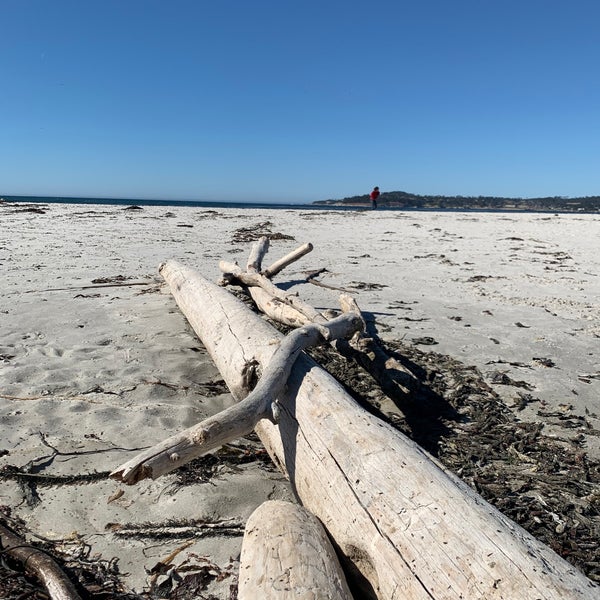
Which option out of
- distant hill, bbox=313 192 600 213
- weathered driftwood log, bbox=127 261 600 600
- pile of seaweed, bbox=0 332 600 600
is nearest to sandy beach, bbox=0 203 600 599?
pile of seaweed, bbox=0 332 600 600

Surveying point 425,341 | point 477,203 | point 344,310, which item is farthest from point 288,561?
point 477,203

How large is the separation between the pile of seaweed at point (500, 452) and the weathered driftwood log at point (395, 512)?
0.63 metres

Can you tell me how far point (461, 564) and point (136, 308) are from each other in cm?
474

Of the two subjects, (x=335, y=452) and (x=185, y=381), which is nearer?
(x=335, y=452)

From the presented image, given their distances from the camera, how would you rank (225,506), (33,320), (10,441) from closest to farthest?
(225,506)
(10,441)
(33,320)

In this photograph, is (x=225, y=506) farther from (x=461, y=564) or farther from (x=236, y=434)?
(x=461, y=564)

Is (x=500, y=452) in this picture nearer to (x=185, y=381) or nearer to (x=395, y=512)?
(x=395, y=512)

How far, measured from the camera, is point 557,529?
212 cm

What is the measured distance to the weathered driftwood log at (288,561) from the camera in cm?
148

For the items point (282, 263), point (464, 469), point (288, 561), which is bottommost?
point (464, 469)

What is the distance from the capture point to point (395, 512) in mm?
1666

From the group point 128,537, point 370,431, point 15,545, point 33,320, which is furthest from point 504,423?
point 33,320

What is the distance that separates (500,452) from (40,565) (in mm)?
2298

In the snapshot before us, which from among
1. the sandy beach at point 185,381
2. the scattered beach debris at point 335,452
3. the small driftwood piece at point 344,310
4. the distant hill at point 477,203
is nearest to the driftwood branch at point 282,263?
the small driftwood piece at point 344,310
